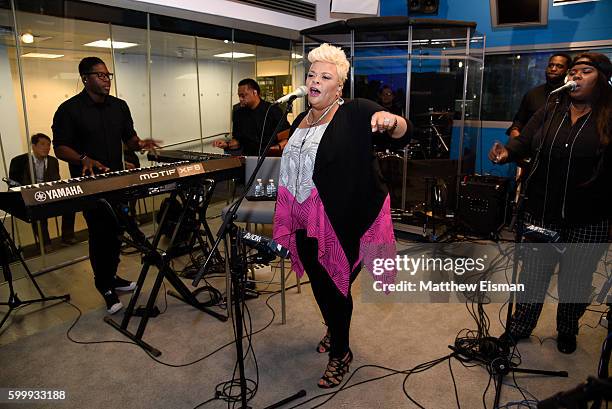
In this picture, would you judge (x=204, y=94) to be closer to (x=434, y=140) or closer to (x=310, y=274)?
(x=434, y=140)

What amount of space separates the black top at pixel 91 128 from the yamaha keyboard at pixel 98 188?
602 millimetres

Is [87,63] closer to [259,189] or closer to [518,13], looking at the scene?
[259,189]

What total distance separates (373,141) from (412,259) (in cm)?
241

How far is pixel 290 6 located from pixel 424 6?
187 centimetres

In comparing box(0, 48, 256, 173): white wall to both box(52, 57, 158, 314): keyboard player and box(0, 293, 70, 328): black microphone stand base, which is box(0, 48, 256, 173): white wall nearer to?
box(52, 57, 158, 314): keyboard player

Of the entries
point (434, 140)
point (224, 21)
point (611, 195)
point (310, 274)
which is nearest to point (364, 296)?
point (310, 274)

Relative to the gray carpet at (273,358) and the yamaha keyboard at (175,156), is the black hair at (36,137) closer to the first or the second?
the yamaha keyboard at (175,156)

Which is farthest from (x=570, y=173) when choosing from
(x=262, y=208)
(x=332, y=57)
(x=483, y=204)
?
(x=483, y=204)

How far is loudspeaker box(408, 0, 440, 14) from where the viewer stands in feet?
19.2

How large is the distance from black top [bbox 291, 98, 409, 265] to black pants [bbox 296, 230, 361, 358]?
182mm

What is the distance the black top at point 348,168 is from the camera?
6.25 feet

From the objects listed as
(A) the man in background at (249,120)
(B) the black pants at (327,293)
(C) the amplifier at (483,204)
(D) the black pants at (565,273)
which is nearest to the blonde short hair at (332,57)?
(B) the black pants at (327,293)

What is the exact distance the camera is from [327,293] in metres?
2.15

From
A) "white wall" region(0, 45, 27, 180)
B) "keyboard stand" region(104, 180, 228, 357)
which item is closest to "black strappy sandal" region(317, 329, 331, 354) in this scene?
"keyboard stand" region(104, 180, 228, 357)
